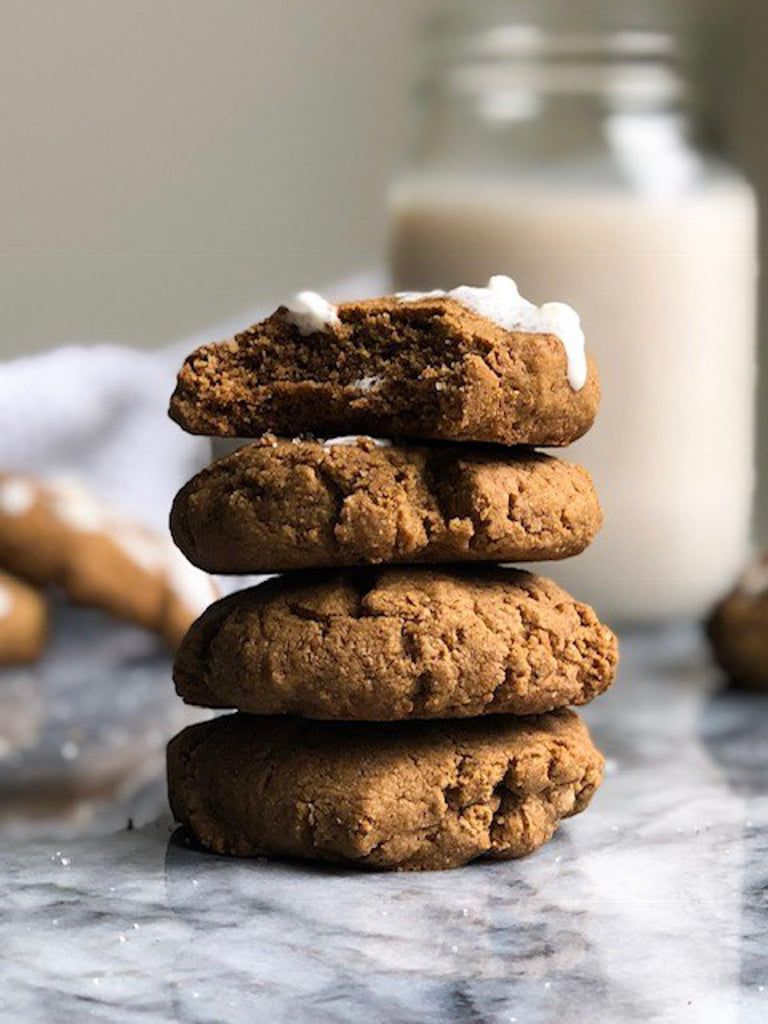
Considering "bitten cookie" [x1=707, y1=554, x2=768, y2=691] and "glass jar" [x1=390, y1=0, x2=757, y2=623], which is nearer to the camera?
"bitten cookie" [x1=707, y1=554, x2=768, y2=691]

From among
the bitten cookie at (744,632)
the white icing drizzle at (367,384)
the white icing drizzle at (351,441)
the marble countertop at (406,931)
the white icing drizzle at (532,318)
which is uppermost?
the white icing drizzle at (532,318)

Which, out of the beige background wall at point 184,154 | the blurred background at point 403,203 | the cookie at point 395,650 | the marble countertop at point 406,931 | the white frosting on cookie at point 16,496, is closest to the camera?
the marble countertop at point 406,931

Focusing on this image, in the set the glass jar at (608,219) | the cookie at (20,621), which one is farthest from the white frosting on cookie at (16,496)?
the glass jar at (608,219)

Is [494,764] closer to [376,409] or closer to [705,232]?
[376,409]

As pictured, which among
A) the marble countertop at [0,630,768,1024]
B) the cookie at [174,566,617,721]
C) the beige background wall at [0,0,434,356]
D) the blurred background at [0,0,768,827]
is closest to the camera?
the marble countertop at [0,630,768,1024]

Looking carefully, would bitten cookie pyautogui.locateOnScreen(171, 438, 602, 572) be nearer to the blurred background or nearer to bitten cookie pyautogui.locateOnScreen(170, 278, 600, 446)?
bitten cookie pyautogui.locateOnScreen(170, 278, 600, 446)

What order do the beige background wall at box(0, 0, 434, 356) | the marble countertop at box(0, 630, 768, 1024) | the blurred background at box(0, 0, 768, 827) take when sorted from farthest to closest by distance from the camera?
1. the beige background wall at box(0, 0, 434, 356)
2. the blurred background at box(0, 0, 768, 827)
3. the marble countertop at box(0, 630, 768, 1024)

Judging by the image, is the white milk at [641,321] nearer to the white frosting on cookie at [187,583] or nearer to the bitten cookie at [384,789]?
the white frosting on cookie at [187,583]

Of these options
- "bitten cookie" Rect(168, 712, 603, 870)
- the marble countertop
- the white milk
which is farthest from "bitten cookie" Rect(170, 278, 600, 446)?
the white milk

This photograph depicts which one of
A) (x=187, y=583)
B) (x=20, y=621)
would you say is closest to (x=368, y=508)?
(x=187, y=583)
